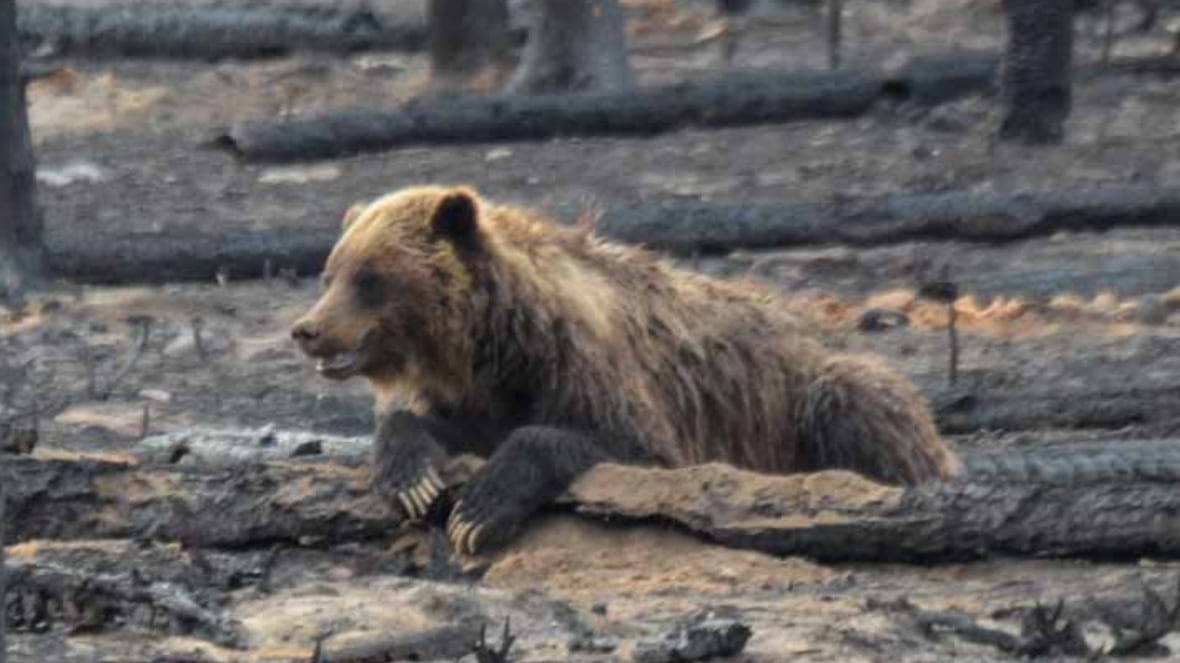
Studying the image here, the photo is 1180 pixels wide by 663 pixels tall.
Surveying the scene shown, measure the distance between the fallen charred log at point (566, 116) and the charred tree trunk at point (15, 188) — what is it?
3655 mm

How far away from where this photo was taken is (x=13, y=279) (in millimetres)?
15148

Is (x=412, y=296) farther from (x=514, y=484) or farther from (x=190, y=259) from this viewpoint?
(x=190, y=259)

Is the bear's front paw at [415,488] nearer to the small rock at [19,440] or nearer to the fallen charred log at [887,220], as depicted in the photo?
the small rock at [19,440]

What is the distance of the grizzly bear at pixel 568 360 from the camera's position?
9211 millimetres

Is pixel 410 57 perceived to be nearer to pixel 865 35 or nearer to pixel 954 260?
pixel 865 35

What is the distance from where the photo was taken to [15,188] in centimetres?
1512

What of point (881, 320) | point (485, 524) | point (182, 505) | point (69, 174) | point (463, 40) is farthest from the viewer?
point (463, 40)

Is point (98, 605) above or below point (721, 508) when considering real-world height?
above

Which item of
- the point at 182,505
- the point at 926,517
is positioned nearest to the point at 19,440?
the point at 182,505

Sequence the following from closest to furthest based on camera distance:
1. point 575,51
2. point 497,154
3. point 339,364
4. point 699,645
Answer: point 699,645
point 339,364
point 497,154
point 575,51

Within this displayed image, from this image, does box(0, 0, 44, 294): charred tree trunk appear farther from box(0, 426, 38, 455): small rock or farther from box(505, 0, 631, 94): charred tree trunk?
box(0, 426, 38, 455): small rock

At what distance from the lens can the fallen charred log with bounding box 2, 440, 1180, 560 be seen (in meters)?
8.13

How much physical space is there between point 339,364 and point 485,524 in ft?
2.88

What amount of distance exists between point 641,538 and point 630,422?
751 mm
